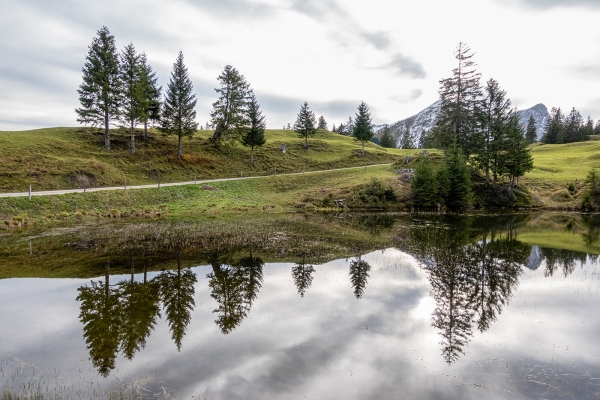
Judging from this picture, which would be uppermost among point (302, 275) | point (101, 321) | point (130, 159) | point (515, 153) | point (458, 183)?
point (515, 153)

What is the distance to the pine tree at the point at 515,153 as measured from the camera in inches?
1837

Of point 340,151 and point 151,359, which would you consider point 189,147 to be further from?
point 151,359

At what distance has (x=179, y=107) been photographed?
53.6 m

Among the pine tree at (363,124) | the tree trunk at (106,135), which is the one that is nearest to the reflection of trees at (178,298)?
the tree trunk at (106,135)

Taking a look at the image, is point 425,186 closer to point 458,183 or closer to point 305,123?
point 458,183

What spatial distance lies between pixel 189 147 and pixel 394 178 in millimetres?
38104

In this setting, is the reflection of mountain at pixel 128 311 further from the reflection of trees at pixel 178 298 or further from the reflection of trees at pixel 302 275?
the reflection of trees at pixel 302 275

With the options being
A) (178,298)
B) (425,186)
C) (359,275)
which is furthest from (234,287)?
(425,186)

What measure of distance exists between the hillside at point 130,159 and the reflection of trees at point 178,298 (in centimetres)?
3160

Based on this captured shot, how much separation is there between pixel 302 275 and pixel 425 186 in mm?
34368

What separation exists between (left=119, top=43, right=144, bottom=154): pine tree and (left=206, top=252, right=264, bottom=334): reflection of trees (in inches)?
1679

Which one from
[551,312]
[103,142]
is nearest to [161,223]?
[551,312]

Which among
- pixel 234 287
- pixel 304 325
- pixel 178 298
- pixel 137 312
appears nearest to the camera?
pixel 304 325

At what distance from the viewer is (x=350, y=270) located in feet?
53.2
